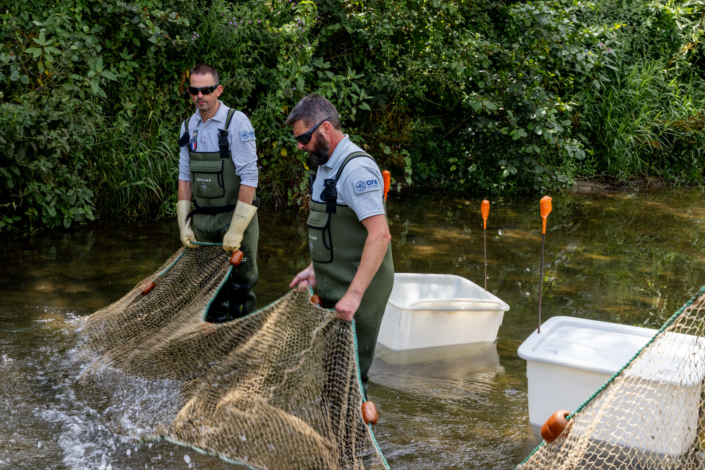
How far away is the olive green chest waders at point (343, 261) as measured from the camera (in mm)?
2961

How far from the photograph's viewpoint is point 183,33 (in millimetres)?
7746

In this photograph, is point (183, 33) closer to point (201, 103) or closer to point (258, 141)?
point (258, 141)

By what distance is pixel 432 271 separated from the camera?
6.25 meters

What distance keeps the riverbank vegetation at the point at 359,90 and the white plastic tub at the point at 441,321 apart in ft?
13.8

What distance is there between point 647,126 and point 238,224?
30.9ft

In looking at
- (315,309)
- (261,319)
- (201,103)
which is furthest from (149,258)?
(315,309)

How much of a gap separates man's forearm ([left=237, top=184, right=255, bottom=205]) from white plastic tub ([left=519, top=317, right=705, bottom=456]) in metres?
1.93

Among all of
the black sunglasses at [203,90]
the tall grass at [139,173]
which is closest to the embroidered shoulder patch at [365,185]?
the black sunglasses at [203,90]

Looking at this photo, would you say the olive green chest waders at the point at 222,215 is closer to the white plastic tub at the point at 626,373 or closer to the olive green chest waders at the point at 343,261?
the olive green chest waders at the point at 343,261

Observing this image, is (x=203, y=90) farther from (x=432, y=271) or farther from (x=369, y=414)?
(x=432, y=271)

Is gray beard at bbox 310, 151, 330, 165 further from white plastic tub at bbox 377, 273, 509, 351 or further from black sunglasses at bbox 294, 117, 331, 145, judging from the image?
white plastic tub at bbox 377, 273, 509, 351

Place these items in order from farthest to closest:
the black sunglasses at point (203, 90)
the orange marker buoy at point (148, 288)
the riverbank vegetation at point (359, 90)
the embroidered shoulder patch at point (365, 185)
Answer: the riverbank vegetation at point (359, 90), the orange marker buoy at point (148, 288), the black sunglasses at point (203, 90), the embroidered shoulder patch at point (365, 185)

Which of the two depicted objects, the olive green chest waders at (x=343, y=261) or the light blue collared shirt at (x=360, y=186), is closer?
the light blue collared shirt at (x=360, y=186)

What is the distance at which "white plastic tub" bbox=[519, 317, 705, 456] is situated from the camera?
9.38ft
